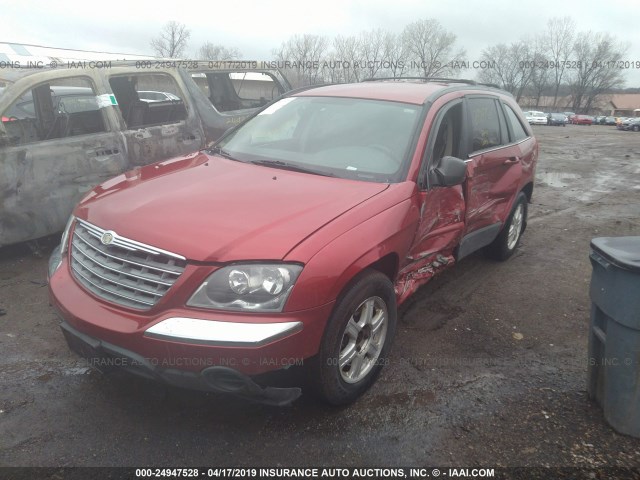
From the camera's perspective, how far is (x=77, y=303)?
2.50 metres

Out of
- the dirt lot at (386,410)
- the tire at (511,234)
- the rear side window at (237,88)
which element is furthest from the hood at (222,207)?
the rear side window at (237,88)

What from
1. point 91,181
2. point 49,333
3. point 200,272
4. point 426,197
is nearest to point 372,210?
point 426,197

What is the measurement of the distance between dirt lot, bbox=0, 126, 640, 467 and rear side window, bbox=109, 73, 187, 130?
2345 mm

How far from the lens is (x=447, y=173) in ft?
10.3

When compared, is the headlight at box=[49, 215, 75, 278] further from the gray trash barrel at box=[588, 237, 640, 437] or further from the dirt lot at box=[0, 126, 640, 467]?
the gray trash barrel at box=[588, 237, 640, 437]

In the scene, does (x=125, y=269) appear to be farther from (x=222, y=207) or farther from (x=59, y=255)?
(x=59, y=255)

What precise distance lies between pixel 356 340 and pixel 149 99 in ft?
14.7

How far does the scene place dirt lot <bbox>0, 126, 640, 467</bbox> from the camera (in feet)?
7.91

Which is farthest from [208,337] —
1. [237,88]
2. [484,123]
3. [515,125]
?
[237,88]

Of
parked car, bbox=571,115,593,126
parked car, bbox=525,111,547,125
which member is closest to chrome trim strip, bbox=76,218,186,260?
parked car, bbox=525,111,547,125

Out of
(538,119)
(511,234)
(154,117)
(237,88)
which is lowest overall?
(538,119)

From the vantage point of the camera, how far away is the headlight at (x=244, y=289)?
2.22m

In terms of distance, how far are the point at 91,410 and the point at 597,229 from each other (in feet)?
21.1

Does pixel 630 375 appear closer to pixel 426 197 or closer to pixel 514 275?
pixel 426 197
